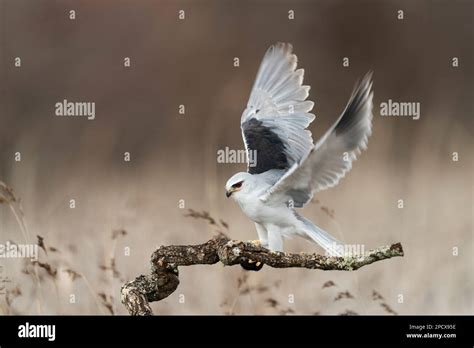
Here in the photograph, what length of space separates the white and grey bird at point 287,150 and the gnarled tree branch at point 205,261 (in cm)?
38

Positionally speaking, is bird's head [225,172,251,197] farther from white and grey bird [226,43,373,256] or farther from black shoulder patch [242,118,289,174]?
black shoulder patch [242,118,289,174]

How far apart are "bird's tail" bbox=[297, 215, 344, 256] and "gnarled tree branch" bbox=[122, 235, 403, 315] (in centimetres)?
32

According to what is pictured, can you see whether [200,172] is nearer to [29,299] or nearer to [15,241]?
[15,241]

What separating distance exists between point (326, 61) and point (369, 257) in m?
3.26

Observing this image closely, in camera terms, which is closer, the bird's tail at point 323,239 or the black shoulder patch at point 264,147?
the bird's tail at point 323,239

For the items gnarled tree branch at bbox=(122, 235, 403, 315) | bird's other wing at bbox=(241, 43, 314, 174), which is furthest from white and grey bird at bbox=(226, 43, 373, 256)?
gnarled tree branch at bbox=(122, 235, 403, 315)

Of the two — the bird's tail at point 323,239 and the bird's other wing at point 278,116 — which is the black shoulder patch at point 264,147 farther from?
the bird's tail at point 323,239

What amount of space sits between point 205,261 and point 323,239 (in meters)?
0.68

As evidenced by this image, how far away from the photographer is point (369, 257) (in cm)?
383

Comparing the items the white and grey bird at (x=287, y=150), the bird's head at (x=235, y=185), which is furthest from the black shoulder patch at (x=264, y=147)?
the bird's head at (x=235, y=185)

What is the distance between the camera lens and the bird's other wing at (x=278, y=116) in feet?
16.4

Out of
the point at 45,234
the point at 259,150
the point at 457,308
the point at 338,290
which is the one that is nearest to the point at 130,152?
the point at 45,234

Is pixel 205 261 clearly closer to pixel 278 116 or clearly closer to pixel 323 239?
pixel 323 239

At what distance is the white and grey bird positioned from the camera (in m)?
4.21
